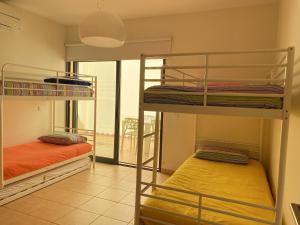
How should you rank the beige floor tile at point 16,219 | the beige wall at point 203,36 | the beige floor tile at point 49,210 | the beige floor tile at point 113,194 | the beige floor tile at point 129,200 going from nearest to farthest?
the beige floor tile at point 16,219, the beige floor tile at point 49,210, the beige floor tile at point 129,200, the beige floor tile at point 113,194, the beige wall at point 203,36

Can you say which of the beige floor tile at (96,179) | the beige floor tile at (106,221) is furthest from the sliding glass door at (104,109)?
the beige floor tile at (106,221)

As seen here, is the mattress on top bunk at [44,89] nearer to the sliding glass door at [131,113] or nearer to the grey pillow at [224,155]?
the sliding glass door at [131,113]

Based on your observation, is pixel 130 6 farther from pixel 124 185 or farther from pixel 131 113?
pixel 124 185

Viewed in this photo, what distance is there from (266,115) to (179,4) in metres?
2.46

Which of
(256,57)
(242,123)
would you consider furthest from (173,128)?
(256,57)

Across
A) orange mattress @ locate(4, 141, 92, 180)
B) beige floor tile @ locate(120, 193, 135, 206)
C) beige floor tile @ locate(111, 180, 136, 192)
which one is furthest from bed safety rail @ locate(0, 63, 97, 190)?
beige floor tile @ locate(120, 193, 135, 206)

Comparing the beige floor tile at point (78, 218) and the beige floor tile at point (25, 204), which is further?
the beige floor tile at point (25, 204)

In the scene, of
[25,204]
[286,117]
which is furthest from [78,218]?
[286,117]

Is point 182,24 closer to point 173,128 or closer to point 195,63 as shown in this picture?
point 195,63

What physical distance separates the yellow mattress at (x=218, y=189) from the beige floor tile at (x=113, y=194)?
0.92 meters

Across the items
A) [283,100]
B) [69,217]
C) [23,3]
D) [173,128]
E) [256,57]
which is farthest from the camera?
[173,128]

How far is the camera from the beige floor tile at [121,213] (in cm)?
248

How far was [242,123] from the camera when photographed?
3361 mm

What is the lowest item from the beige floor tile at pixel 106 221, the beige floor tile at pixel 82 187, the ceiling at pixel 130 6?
the beige floor tile at pixel 106 221
